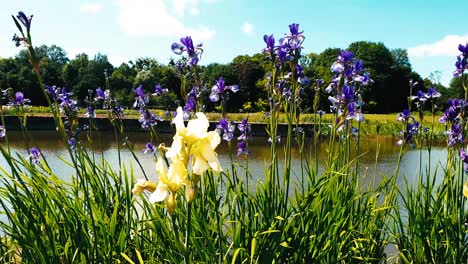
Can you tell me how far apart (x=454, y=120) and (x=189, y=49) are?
73.3 inches

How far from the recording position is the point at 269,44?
2.30 metres

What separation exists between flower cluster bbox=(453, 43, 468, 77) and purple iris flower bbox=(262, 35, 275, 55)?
1.19 m

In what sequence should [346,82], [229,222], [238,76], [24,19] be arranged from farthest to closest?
[238,76]
[346,82]
[229,222]
[24,19]

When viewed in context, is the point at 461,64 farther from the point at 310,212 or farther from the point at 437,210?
the point at 310,212

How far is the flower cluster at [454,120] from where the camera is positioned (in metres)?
2.70

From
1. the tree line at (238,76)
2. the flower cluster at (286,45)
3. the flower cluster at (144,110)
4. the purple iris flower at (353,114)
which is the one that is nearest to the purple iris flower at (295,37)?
the flower cluster at (286,45)

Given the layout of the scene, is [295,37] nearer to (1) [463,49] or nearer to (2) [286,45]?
(2) [286,45]

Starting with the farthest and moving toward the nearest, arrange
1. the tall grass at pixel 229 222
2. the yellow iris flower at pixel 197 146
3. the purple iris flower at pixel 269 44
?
the purple iris flower at pixel 269 44, the tall grass at pixel 229 222, the yellow iris flower at pixel 197 146

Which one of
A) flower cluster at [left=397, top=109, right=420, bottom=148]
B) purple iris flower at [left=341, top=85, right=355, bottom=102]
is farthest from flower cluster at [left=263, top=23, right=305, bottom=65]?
flower cluster at [left=397, top=109, right=420, bottom=148]

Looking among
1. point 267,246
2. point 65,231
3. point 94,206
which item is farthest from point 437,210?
point 65,231

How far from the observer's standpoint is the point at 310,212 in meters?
2.07

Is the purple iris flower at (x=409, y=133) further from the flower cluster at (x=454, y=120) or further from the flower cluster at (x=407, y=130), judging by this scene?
the flower cluster at (x=454, y=120)

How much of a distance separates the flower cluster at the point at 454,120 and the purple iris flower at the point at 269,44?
123 cm

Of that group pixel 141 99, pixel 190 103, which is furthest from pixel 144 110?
pixel 190 103
